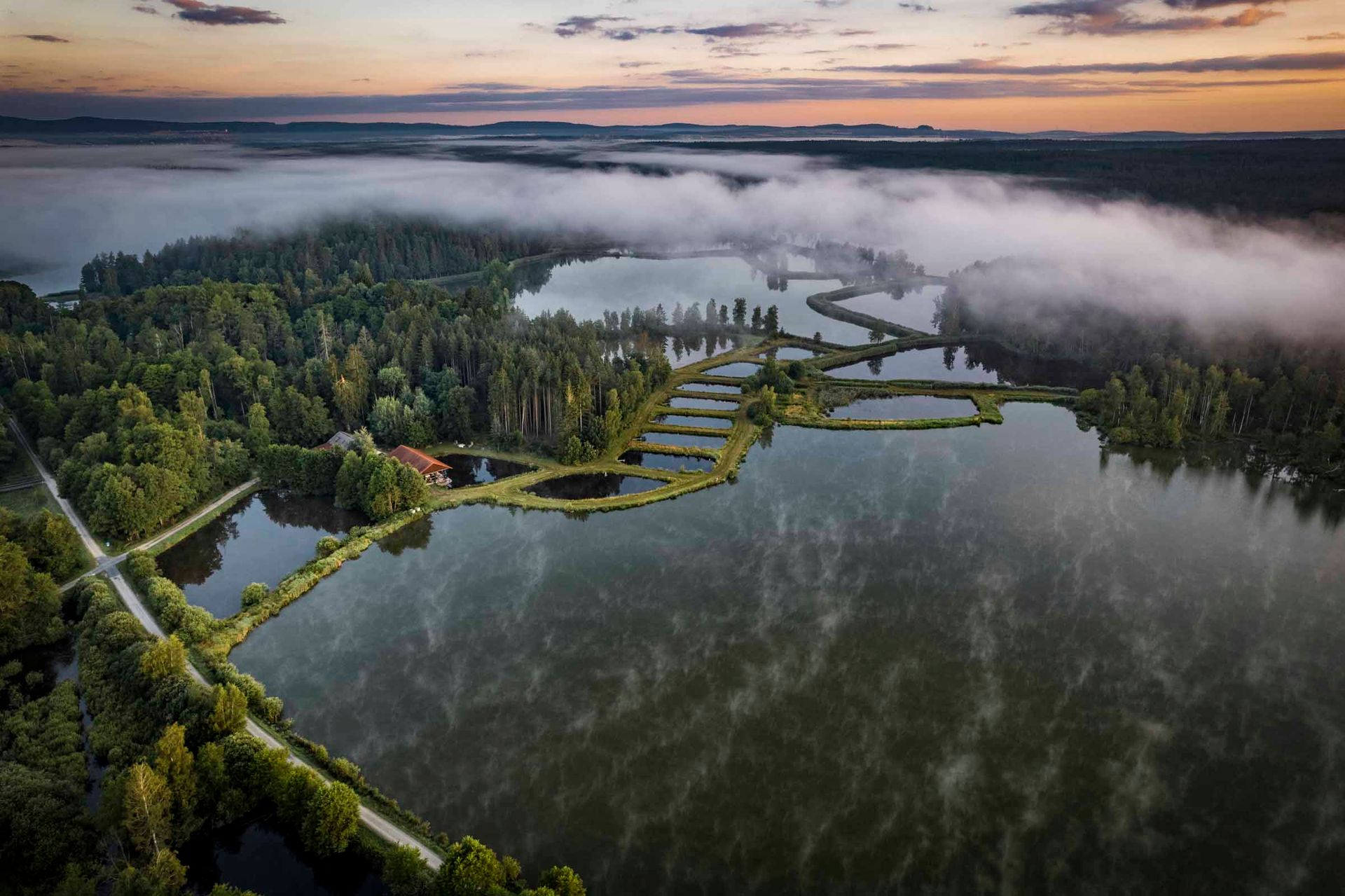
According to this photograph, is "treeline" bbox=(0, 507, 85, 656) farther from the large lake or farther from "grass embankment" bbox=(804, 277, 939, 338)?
"grass embankment" bbox=(804, 277, 939, 338)

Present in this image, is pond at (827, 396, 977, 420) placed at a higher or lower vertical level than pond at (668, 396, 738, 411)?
higher

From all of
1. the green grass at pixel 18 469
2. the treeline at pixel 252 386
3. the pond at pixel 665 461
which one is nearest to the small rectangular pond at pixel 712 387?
the treeline at pixel 252 386

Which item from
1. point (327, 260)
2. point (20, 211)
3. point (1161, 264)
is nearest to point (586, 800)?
point (1161, 264)

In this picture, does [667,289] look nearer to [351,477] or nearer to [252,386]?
[252,386]

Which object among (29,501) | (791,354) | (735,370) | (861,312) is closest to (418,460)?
(29,501)

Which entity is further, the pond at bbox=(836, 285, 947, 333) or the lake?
the pond at bbox=(836, 285, 947, 333)

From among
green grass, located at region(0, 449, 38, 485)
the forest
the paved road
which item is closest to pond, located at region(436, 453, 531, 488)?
the paved road

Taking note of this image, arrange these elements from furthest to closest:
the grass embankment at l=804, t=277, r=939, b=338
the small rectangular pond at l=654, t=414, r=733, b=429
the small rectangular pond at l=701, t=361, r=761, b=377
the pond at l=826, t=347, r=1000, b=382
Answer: the grass embankment at l=804, t=277, r=939, b=338 → the small rectangular pond at l=701, t=361, r=761, b=377 → the pond at l=826, t=347, r=1000, b=382 → the small rectangular pond at l=654, t=414, r=733, b=429
